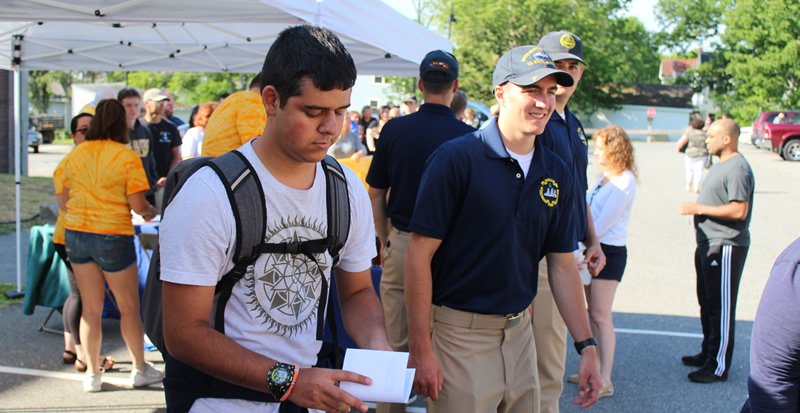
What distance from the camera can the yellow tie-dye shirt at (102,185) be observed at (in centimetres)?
504

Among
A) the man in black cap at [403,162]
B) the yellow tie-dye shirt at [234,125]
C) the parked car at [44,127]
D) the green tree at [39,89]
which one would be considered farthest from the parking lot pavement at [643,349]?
the green tree at [39,89]

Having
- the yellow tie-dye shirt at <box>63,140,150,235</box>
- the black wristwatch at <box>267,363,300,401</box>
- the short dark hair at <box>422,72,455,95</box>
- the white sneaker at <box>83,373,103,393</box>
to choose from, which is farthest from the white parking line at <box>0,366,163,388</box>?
the black wristwatch at <box>267,363,300,401</box>

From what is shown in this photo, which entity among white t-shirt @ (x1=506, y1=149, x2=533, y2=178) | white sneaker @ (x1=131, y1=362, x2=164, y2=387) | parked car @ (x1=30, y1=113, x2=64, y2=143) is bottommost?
white sneaker @ (x1=131, y1=362, x2=164, y2=387)

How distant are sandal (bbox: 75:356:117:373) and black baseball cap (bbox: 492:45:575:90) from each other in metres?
4.08

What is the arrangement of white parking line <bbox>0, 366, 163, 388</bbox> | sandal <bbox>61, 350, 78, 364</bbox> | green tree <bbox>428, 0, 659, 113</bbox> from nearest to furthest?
white parking line <bbox>0, 366, 163, 388</bbox>
sandal <bbox>61, 350, 78, 364</bbox>
green tree <bbox>428, 0, 659, 113</bbox>

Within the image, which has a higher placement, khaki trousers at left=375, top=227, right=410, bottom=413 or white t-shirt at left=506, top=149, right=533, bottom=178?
white t-shirt at left=506, top=149, right=533, bottom=178

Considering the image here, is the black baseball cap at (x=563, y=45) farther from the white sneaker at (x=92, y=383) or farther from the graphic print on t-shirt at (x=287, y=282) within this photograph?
the white sneaker at (x=92, y=383)

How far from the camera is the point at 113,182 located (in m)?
5.05

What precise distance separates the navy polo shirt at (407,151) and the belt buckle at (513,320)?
5.00ft

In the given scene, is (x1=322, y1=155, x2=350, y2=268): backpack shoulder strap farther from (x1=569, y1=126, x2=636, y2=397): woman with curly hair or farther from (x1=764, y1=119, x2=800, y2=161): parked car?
(x1=764, y1=119, x2=800, y2=161): parked car

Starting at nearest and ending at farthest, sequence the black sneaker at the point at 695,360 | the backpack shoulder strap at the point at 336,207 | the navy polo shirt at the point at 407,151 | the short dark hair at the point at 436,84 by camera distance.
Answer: the backpack shoulder strap at the point at 336,207
the navy polo shirt at the point at 407,151
the short dark hair at the point at 436,84
the black sneaker at the point at 695,360

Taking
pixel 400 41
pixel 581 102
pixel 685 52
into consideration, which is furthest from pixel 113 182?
pixel 685 52

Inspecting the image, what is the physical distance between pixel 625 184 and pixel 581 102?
201 feet

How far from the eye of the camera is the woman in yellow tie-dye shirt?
5047 mm
